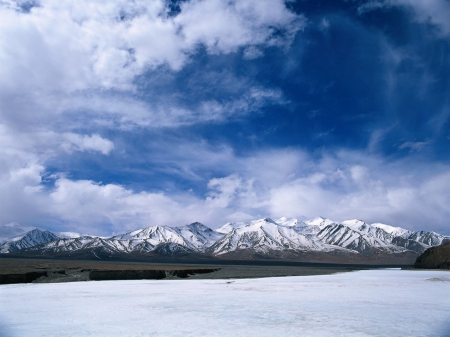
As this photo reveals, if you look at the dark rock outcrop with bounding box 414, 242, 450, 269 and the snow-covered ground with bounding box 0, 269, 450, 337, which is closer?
the snow-covered ground with bounding box 0, 269, 450, 337

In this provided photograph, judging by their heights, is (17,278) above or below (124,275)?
above

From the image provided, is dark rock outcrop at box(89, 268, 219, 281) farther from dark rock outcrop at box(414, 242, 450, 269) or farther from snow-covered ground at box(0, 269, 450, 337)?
dark rock outcrop at box(414, 242, 450, 269)

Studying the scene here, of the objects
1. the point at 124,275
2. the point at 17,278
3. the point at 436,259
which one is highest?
the point at 436,259

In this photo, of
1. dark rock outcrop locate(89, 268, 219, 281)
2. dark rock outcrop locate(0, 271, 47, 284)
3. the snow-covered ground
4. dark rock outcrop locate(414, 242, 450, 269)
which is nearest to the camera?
the snow-covered ground

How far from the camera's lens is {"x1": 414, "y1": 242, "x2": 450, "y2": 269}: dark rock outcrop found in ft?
223

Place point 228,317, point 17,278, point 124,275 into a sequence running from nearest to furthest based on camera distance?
point 228,317 → point 17,278 → point 124,275

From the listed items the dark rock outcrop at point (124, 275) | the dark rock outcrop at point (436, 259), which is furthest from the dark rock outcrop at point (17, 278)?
the dark rock outcrop at point (436, 259)

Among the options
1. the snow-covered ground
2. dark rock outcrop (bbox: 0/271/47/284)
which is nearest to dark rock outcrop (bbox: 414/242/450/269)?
the snow-covered ground

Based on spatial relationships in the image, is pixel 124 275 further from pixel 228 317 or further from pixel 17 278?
pixel 228 317

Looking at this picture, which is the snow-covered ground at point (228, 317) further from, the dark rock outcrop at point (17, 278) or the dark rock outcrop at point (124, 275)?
the dark rock outcrop at point (124, 275)

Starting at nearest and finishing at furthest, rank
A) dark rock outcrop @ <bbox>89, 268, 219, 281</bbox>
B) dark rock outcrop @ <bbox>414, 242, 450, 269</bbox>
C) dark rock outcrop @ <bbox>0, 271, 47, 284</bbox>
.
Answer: dark rock outcrop @ <bbox>0, 271, 47, 284</bbox> < dark rock outcrop @ <bbox>89, 268, 219, 281</bbox> < dark rock outcrop @ <bbox>414, 242, 450, 269</bbox>

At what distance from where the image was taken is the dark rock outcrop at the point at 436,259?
68031 millimetres

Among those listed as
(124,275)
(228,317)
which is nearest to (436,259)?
(124,275)

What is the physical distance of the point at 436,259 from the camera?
7106 cm
